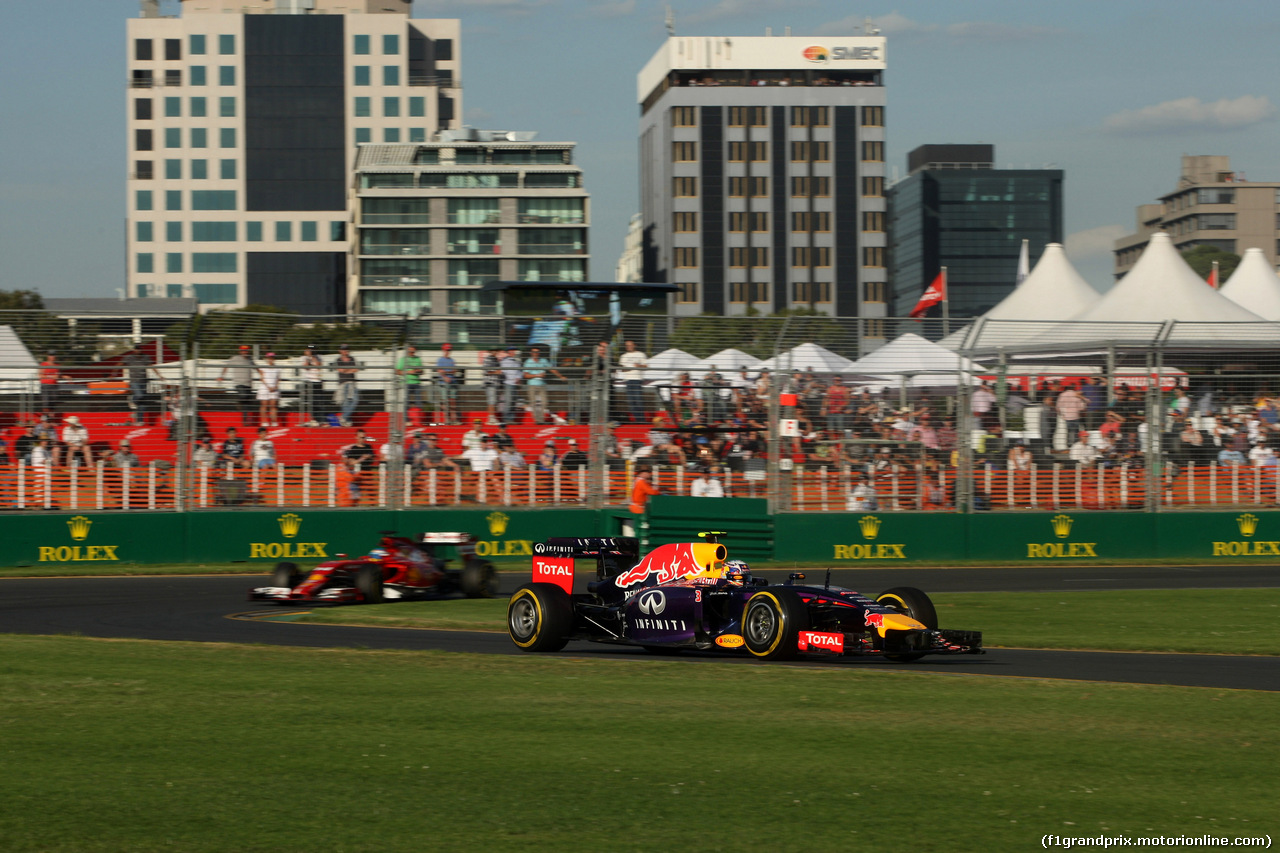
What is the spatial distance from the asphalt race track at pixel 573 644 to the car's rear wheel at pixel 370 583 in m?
0.85

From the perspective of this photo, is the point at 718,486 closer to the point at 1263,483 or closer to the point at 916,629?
the point at 1263,483

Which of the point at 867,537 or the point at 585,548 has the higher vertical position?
the point at 585,548

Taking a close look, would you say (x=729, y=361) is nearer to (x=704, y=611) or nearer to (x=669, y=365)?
(x=669, y=365)

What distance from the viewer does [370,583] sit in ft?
57.1

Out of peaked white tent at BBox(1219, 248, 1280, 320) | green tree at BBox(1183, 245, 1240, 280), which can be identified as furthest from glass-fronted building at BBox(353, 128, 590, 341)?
green tree at BBox(1183, 245, 1240, 280)

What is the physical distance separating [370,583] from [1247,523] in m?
16.1

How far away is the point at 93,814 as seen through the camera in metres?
5.81

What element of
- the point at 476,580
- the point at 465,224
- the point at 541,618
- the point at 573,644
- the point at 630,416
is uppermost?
the point at 465,224

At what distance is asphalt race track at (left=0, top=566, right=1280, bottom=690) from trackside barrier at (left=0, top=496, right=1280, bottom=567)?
1.06 m

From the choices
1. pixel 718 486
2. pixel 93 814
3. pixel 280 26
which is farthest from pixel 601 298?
pixel 280 26

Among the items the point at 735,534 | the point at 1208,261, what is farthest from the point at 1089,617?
the point at 1208,261

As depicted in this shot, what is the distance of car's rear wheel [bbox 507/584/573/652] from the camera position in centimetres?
1245

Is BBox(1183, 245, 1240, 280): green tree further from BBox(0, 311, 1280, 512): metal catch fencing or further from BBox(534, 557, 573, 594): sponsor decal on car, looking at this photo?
BBox(534, 557, 573, 594): sponsor decal on car

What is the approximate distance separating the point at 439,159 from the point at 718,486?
75.7m
